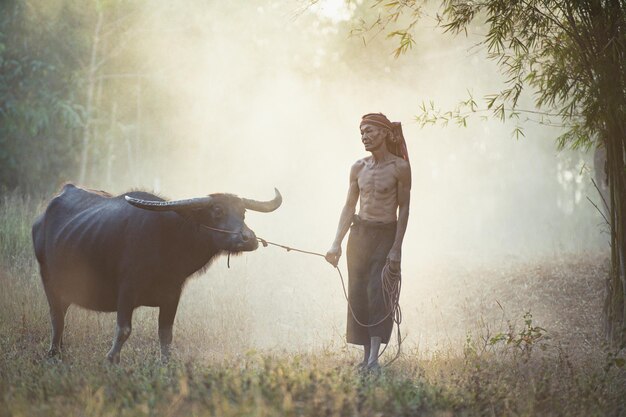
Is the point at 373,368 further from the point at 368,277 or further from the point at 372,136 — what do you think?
the point at 372,136

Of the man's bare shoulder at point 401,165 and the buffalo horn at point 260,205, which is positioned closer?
the man's bare shoulder at point 401,165

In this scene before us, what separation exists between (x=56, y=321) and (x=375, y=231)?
135 inches

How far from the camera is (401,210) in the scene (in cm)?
721

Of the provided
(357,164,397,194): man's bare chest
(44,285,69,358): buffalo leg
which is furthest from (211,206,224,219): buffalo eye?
(44,285,69,358): buffalo leg

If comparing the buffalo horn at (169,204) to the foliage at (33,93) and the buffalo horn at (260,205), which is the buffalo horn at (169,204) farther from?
the foliage at (33,93)

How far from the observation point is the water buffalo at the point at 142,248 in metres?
7.25

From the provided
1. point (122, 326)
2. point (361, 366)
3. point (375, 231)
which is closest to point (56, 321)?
point (122, 326)

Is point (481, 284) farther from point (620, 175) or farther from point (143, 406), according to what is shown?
point (143, 406)

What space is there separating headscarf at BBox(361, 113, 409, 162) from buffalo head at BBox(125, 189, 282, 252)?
1.44 metres

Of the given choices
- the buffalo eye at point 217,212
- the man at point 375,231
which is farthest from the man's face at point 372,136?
the buffalo eye at point 217,212

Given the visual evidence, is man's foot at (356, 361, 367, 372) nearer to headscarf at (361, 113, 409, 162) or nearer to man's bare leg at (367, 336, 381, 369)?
man's bare leg at (367, 336, 381, 369)

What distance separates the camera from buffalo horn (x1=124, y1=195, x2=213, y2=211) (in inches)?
280

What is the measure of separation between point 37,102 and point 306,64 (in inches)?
409

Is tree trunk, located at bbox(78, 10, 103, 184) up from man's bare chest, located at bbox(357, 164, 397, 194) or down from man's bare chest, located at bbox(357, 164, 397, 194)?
up
